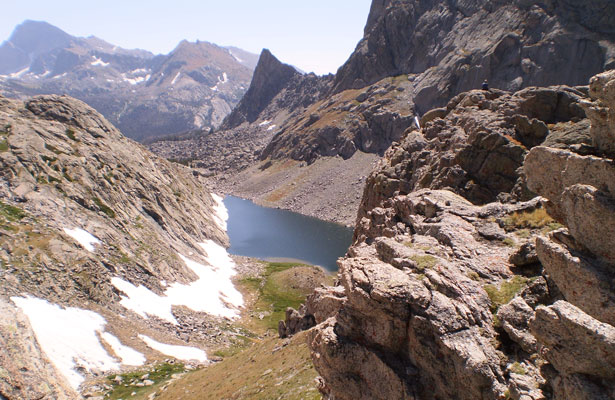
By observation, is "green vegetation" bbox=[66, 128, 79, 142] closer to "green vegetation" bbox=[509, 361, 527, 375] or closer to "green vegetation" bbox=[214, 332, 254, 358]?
"green vegetation" bbox=[214, 332, 254, 358]

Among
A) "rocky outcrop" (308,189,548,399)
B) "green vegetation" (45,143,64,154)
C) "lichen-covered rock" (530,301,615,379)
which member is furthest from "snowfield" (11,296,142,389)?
"green vegetation" (45,143,64,154)

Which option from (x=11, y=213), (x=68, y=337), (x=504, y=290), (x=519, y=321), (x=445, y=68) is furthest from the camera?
(x=445, y=68)

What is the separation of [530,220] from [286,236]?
91915mm

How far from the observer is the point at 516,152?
25875mm

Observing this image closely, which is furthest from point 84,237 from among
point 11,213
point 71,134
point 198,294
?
point 71,134

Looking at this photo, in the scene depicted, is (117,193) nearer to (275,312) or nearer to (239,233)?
(275,312)

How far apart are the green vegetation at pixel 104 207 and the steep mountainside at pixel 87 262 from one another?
187mm

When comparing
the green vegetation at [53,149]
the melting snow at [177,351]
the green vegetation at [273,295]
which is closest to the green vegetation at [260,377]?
the melting snow at [177,351]

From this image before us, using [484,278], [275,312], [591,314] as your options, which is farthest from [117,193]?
[591,314]

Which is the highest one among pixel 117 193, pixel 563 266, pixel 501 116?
pixel 501 116

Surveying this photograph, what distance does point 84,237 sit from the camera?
41156mm

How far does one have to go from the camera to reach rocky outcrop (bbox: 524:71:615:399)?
875 cm

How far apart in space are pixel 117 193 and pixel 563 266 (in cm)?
5641

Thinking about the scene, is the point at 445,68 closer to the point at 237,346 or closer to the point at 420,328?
the point at 237,346
